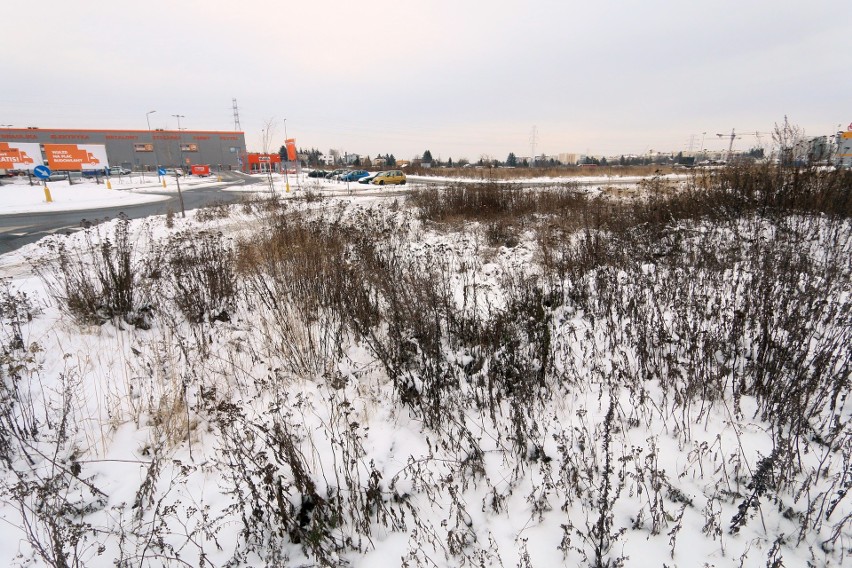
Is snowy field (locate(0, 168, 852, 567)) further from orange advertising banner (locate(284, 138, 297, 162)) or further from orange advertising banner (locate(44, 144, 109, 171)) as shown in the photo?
orange advertising banner (locate(44, 144, 109, 171))

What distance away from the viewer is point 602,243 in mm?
7422

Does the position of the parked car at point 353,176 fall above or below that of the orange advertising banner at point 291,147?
below

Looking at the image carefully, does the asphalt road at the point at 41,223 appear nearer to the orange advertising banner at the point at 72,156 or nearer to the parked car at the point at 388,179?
the parked car at the point at 388,179

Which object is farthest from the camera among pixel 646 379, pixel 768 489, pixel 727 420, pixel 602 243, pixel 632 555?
pixel 602 243

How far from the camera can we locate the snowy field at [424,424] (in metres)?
2.29

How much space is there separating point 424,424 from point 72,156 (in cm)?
4944

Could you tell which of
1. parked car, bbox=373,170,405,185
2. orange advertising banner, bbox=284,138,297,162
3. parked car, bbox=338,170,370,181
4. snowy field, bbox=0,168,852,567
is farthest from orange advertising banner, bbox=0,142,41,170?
snowy field, bbox=0,168,852,567

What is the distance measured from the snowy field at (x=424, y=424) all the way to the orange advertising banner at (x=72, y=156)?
42711 mm

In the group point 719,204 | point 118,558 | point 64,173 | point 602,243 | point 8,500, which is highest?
point 64,173

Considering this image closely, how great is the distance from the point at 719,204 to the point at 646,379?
8040 millimetres

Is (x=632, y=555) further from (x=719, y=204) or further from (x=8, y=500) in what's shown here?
(x=719, y=204)

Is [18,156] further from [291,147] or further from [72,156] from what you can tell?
[291,147]

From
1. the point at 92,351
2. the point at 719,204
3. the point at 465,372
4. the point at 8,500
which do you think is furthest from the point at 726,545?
the point at 719,204

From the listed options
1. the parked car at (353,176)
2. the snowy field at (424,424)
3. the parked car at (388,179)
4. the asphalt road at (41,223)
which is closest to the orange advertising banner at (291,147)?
the parked car at (353,176)
